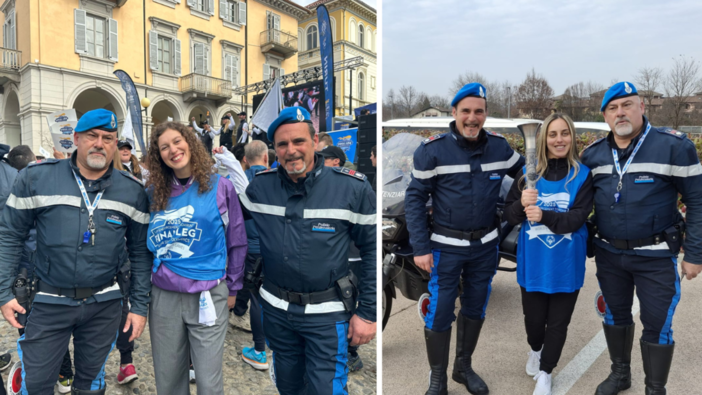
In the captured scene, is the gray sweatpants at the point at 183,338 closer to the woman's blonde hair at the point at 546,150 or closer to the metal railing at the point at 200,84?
the woman's blonde hair at the point at 546,150

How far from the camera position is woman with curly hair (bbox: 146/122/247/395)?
8.41 feet

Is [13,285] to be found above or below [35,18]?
below

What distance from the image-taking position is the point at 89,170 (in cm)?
267

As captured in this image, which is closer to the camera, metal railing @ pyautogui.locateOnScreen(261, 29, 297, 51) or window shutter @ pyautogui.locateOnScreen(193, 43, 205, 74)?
window shutter @ pyautogui.locateOnScreen(193, 43, 205, 74)

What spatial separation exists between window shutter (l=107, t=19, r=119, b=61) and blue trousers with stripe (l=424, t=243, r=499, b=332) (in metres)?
25.0

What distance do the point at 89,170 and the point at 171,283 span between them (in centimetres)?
82

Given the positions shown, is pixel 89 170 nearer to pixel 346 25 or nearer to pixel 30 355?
pixel 30 355

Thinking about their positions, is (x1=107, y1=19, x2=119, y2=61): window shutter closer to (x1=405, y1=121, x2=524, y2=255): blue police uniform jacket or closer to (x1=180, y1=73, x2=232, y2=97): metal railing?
(x1=180, y1=73, x2=232, y2=97): metal railing

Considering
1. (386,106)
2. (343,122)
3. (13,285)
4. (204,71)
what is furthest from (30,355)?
(204,71)

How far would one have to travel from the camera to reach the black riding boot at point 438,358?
3273 mm

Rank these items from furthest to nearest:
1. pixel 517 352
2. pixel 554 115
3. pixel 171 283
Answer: pixel 517 352 < pixel 554 115 < pixel 171 283

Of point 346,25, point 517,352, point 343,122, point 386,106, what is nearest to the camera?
point 517,352

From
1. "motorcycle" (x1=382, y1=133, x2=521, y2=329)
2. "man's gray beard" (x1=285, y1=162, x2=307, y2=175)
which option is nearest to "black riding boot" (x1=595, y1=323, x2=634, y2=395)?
"motorcycle" (x1=382, y1=133, x2=521, y2=329)

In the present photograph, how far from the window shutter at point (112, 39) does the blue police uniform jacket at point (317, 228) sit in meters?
24.9
